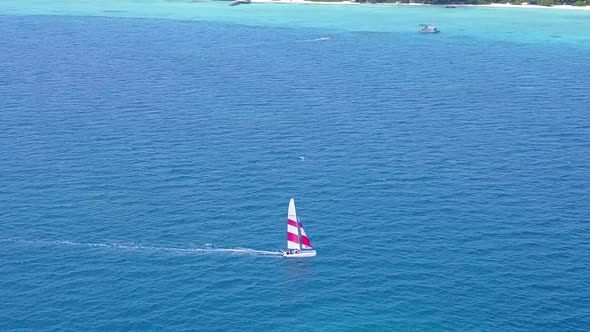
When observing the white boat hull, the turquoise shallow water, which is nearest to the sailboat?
the white boat hull

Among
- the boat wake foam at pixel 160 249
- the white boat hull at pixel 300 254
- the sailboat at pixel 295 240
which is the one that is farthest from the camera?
the boat wake foam at pixel 160 249

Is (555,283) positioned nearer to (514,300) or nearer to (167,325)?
(514,300)

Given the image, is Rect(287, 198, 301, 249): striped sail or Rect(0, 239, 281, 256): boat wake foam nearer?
Rect(287, 198, 301, 249): striped sail

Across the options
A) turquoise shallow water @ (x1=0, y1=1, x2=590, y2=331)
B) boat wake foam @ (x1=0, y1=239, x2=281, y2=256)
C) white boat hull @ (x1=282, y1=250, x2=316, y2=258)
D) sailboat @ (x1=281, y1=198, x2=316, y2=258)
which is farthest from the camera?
boat wake foam @ (x1=0, y1=239, x2=281, y2=256)

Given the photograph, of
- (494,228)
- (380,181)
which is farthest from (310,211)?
(494,228)

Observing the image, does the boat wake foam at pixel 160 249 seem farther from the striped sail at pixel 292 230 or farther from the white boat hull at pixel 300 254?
the striped sail at pixel 292 230

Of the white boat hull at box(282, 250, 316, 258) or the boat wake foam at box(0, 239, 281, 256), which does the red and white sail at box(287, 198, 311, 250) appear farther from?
the boat wake foam at box(0, 239, 281, 256)

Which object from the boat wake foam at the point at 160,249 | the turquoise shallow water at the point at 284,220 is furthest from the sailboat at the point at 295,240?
the boat wake foam at the point at 160,249

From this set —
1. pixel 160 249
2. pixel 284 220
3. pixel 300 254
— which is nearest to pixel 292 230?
pixel 300 254
